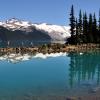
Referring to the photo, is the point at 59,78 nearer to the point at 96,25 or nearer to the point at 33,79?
the point at 33,79

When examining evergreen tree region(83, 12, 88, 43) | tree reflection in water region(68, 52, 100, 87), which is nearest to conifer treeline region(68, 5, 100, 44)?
evergreen tree region(83, 12, 88, 43)

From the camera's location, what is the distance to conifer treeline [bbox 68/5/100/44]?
112m

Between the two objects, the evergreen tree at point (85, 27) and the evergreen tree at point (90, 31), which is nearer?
the evergreen tree at point (90, 31)

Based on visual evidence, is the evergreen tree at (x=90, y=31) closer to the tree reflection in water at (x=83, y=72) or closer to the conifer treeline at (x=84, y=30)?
the conifer treeline at (x=84, y=30)

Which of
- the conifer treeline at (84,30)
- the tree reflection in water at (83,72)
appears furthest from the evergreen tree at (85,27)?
the tree reflection in water at (83,72)

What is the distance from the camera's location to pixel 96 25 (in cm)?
12525

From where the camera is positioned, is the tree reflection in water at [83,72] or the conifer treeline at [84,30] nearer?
the tree reflection in water at [83,72]

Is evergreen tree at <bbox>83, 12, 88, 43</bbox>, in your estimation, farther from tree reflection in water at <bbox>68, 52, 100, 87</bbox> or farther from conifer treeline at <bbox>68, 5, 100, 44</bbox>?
tree reflection in water at <bbox>68, 52, 100, 87</bbox>

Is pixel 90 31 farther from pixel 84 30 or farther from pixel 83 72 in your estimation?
pixel 83 72

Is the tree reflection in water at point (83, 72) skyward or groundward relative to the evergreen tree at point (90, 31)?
groundward

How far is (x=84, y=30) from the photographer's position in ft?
391

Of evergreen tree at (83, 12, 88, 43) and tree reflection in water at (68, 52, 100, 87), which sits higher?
evergreen tree at (83, 12, 88, 43)

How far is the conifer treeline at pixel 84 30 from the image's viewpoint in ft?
369

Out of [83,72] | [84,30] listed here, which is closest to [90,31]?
[84,30]
